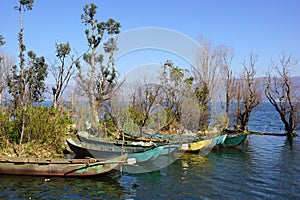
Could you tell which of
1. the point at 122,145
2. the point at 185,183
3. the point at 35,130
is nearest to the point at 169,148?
the point at 122,145

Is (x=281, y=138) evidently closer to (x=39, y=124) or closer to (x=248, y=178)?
(x=248, y=178)

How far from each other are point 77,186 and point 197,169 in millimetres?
6617

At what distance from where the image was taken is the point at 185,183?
43.2 feet

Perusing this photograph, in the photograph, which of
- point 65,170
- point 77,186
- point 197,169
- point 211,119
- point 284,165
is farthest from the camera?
point 211,119

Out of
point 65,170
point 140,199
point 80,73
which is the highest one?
point 80,73

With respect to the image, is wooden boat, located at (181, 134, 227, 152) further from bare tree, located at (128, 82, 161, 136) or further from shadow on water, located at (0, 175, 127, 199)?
shadow on water, located at (0, 175, 127, 199)

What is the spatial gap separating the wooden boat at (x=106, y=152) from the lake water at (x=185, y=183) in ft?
3.35

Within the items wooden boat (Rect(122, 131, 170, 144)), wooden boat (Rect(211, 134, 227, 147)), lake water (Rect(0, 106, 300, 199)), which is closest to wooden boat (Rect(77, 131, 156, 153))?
lake water (Rect(0, 106, 300, 199))

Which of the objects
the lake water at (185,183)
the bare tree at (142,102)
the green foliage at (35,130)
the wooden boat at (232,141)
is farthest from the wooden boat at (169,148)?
the bare tree at (142,102)

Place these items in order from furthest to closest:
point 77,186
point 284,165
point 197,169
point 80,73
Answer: point 80,73, point 284,165, point 197,169, point 77,186

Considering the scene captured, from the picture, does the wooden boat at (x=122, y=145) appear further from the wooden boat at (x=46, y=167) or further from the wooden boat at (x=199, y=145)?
the wooden boat at (x=199, y=145)

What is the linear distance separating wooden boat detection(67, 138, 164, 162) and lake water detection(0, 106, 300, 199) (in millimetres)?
1022

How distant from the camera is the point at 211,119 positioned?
2959 centimetres

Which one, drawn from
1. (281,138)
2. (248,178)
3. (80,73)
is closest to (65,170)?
(248,178)
